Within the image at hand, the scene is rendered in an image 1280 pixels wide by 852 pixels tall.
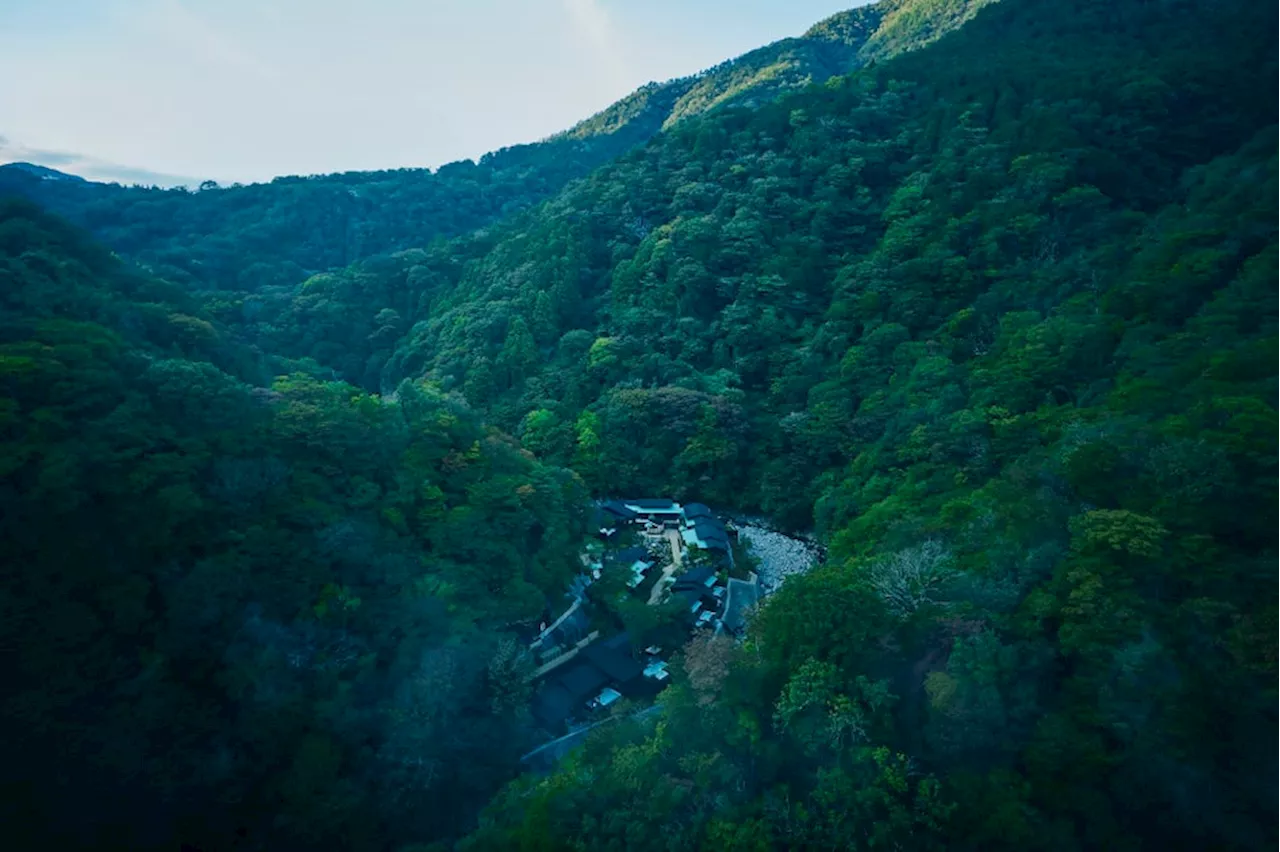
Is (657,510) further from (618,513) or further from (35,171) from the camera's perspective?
(35,171)

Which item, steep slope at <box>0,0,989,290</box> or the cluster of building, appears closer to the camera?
the cluster of building

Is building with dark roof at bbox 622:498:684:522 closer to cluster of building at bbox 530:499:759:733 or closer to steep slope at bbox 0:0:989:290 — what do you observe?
cluster of building at bbox 530:499:759:733

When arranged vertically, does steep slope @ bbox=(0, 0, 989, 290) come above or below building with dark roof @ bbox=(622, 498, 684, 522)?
above

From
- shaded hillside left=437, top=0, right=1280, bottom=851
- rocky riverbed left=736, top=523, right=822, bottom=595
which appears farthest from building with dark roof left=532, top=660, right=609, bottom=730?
rocky riverbed left=736, top=523, right=822, bottom=595

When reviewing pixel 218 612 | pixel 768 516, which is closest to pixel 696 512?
pixel 768 516

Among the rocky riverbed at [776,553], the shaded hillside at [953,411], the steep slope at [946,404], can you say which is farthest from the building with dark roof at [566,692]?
the rocky riverbed at [776,553]
